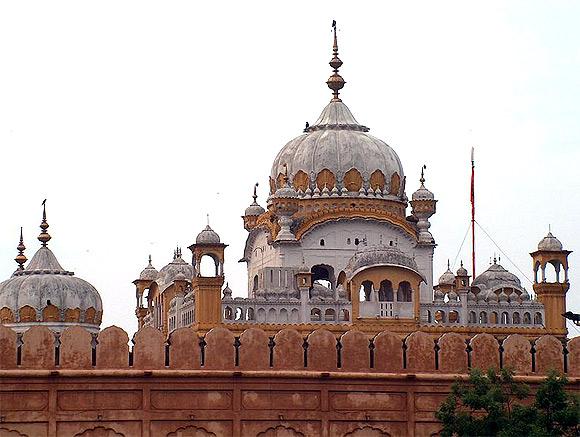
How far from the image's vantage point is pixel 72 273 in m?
36.4

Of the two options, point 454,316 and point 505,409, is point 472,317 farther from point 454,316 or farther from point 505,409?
point 505,409

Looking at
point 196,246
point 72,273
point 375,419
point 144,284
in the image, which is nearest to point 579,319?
point 375,419

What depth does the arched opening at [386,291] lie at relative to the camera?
142 ft

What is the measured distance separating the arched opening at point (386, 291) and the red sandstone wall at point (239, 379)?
58.0 ft

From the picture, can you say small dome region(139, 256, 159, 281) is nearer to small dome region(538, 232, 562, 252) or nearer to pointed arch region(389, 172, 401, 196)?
pointed arch region(389, 172, 401, 196)

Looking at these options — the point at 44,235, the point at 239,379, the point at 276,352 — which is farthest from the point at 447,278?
the point at 239,379

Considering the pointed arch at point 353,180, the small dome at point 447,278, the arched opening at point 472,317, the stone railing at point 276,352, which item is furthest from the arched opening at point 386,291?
the stone railing at point 276,352

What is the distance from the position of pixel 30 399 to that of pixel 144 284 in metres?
26.1

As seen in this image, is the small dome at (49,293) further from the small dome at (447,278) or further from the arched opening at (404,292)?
the small dome at (447,278)

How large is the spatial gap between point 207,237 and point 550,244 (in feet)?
23.5

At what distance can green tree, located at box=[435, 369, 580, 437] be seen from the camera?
24.0 meters

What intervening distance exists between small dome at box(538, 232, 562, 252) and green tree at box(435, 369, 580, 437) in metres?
18.7

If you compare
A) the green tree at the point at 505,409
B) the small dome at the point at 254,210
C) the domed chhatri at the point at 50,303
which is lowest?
the green tree at the point at 505,409

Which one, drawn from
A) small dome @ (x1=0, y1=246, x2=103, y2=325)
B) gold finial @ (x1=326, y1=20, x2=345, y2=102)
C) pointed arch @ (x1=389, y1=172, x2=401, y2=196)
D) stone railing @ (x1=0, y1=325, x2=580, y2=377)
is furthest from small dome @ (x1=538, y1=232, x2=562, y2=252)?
stone railing @ (x1=0, y1=325, x2=580, y2=377)
